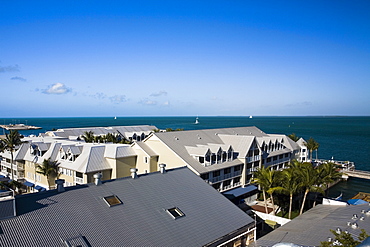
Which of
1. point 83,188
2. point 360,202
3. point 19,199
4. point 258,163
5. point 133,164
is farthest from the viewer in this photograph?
point 258,163

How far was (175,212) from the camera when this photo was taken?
1941 centimetres

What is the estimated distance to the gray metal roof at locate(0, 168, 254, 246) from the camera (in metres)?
14.7

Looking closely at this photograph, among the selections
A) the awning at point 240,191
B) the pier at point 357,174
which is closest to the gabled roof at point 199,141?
the awning at point 240,191

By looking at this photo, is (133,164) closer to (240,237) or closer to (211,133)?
(211,133)

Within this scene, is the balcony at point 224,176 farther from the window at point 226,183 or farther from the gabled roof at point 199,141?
the gabled roof at point 199,141

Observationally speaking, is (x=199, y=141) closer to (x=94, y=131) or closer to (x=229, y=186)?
(x=229, y=186)

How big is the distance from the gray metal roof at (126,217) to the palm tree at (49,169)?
2183 centimetres

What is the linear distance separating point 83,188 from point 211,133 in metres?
33.0

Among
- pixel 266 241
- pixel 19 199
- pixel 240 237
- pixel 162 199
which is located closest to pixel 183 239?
pixel 162 199

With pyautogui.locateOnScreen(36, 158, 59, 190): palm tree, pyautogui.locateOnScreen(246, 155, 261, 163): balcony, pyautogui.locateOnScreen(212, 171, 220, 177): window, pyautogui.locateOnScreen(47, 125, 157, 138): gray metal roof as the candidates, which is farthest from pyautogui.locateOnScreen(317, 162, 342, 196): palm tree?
pyautogui.locateOnScreen(47, 125, 157, 138): gray metal roof

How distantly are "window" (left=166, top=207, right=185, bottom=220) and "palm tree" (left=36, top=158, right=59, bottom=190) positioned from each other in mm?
25884

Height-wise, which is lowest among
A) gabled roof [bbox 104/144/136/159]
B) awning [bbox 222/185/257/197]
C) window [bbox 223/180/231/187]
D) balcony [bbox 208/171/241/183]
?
awning [bbox 222/185/257/197]

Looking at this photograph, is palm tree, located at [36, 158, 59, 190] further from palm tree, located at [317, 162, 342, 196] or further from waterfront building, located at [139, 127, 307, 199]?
palm tree, located at [317, 162, 342, 196]

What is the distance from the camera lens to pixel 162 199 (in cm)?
2038
